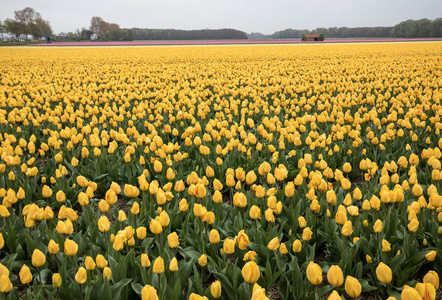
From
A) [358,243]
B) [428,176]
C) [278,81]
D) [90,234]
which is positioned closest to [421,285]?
[358,243]

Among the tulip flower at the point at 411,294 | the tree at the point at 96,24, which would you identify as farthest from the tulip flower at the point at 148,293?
the tree at the point at 96,24

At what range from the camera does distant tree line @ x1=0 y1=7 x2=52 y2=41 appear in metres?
82.0

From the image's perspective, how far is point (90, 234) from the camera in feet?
9.84

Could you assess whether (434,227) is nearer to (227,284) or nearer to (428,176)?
(428,176)

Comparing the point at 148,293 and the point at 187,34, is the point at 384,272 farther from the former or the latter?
the point at 187,34

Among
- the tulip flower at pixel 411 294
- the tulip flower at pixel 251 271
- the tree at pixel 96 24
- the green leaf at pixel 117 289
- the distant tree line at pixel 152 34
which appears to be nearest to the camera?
the tulip flower at pixel 411 294

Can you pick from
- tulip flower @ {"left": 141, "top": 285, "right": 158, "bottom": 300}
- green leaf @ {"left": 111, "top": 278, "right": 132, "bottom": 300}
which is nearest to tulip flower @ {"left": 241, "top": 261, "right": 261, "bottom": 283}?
tulip flower @ {"left": 141, "top": 285, "right": 158, "bottom": 300}

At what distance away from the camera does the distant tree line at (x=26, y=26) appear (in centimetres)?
8200

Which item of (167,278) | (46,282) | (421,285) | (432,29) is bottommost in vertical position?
(46,282)

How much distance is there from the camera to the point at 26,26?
83.8 m

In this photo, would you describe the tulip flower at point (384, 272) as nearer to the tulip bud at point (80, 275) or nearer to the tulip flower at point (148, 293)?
the tulip flower at point (148, 293)

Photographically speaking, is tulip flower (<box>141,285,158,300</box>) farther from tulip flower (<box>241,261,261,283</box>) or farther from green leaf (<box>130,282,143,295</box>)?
green leaf (<box>130,282,143,295</box>)

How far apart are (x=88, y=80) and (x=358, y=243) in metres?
12.7

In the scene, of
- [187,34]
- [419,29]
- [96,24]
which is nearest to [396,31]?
[419,29]
